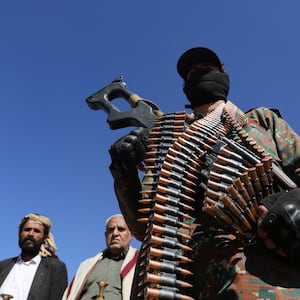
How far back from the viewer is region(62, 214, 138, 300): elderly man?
5766 mm

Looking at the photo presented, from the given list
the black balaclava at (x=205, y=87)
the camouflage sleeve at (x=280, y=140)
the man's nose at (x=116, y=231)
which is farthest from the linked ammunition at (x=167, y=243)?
the man's nose at (x=116, y=231)

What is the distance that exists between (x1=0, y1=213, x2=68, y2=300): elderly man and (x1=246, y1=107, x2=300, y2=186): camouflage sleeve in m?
4.29

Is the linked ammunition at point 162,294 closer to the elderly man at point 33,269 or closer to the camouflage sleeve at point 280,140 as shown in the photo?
the camouflage sleeve at point 280,140

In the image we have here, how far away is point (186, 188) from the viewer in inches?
111

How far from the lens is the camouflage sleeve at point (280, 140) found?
2975 millimetres

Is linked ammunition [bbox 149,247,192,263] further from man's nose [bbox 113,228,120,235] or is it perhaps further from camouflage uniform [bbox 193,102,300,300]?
man's nose [bbox 113,228,120,235]

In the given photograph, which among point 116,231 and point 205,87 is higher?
point 205,87

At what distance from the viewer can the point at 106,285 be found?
5.55m

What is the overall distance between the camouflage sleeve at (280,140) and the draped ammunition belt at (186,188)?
0.22m

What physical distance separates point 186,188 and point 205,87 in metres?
1.07

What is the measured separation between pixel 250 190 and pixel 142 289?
2.55 feet

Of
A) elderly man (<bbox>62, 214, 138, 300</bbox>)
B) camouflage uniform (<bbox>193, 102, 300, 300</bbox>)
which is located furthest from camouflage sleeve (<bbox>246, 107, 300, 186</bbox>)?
elderly man (<bbox>62, 214, 138, 300</bbox>)

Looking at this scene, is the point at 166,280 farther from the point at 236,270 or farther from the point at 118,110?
the point at 118,110

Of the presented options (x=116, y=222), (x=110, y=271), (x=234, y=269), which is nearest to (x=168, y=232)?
(x=234, y=269)
